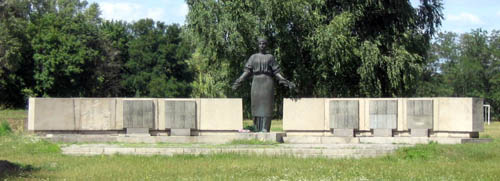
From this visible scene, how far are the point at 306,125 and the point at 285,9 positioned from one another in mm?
9367

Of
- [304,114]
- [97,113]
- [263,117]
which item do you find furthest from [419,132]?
[97,113]

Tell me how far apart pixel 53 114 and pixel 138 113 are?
2.59 metres

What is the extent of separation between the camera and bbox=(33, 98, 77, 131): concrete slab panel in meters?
21.7

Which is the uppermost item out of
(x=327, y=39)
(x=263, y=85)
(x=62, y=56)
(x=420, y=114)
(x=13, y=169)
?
(x=62, y=56)

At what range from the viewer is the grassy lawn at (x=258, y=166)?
44.0ft

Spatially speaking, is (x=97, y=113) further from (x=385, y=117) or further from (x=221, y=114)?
(x=385, y=117)

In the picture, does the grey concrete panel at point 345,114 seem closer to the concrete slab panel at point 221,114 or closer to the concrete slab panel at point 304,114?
the concrete slab panel at point 304,114

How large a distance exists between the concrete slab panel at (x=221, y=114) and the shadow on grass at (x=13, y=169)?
7934 mm

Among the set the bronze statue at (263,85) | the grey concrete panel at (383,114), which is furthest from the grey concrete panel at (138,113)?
the grey concrete panel at (383,114)

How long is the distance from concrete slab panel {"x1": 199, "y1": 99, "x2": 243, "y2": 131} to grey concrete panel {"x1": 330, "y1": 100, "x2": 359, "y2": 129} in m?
2.97

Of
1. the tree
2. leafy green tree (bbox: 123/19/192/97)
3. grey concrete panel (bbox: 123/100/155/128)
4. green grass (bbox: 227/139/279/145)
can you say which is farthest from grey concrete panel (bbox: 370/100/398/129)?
leafy green tree (bbox: 123/19/192/97)

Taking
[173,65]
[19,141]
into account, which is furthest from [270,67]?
[173,65]

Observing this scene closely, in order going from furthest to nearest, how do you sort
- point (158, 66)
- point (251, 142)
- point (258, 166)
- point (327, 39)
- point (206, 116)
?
point (158, 66)
point (327, 39)
point (206, 116)
point (251, 142)
point (258, 166)

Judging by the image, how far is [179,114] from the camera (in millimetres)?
21953
